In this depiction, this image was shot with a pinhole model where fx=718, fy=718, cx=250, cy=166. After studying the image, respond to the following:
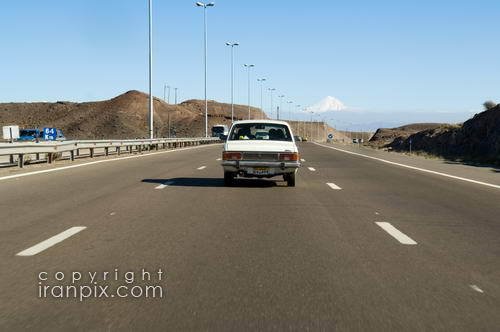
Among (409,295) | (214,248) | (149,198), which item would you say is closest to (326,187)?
(149,198)

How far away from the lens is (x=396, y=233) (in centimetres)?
1009

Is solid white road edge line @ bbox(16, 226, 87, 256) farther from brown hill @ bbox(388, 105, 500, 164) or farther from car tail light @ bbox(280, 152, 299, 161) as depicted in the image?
brown hill @ bbox(388, 105, 500, 164)

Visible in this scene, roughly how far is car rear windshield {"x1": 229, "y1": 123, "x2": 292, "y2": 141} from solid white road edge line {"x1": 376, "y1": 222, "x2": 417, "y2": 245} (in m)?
7.83

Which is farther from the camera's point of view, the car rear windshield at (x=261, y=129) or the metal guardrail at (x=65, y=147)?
the metal guardrail at (x=65, y=147)

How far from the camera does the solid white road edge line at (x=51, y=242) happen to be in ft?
27.2

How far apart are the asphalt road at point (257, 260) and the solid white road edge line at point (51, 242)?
0.23 ft

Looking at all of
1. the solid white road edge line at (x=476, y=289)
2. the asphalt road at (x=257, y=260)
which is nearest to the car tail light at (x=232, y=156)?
the asphalt road at (x=257, y=260)

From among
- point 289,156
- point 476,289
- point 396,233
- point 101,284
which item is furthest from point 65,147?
point 476,289

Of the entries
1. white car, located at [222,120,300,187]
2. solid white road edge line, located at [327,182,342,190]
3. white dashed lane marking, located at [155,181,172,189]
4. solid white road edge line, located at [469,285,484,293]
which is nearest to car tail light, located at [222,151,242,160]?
white car, located at [222,120,300,187]

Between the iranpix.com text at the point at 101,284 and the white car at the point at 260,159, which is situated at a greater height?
the white car at the point at 260,159

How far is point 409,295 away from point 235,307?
63.3 inches

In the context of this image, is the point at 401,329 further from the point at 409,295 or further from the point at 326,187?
the point at 326,187

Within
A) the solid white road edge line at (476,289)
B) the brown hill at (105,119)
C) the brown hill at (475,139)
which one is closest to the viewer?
the solid white road edge line at (476,289)

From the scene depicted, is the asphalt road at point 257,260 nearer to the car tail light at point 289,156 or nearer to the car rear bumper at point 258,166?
the car rear bumper at point 258,166
